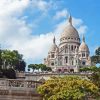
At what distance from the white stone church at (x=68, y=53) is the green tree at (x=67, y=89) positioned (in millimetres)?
132978

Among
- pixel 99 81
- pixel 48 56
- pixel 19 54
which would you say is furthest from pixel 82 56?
pixel 99 81

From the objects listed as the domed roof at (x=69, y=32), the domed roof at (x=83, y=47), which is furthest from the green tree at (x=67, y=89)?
the domed roof at (x=69, y=32)

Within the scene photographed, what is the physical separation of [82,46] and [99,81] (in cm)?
14495

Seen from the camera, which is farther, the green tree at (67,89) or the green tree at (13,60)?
the green tree at (13,60)

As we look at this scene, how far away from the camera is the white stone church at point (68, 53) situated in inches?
6422

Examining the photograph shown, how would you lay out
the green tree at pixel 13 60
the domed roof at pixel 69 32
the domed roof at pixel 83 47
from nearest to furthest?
the green tree at pixel 13 60 → the domed roof at pixel 83 47 → the domed roof at pixel 69 32

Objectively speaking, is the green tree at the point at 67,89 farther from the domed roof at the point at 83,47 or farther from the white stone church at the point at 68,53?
the domed roof at the point at 83,47

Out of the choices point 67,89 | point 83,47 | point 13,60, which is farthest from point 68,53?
point 67,89

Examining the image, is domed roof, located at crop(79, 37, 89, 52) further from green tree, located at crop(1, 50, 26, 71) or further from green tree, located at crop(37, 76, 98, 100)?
green tree, located at crop(37, 76, 98, 100)

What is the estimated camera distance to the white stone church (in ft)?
535

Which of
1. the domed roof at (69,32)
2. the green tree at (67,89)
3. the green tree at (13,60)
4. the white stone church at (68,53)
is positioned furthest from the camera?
the domed roof at (69,32)

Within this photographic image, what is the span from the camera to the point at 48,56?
177m

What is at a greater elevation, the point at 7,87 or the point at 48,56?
the point at 48,56

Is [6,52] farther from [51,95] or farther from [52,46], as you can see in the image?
[51,95]
